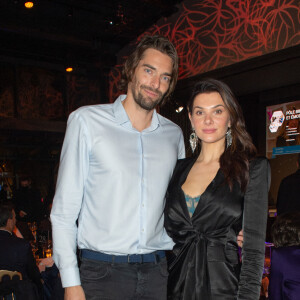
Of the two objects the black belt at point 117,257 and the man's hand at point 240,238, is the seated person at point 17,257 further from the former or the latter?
the man's hand at point 240,238

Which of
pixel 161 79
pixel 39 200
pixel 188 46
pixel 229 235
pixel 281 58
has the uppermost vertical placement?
pixel 188 46

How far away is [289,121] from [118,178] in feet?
12.0

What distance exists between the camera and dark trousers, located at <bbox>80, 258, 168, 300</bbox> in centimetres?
150

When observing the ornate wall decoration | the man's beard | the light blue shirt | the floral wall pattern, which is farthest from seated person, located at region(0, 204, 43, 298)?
the ornate wall decoration

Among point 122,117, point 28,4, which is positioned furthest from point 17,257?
point 28,4

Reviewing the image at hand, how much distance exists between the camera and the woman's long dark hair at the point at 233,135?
1.59 metres

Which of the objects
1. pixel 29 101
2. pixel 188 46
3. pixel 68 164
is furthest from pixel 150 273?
pixel 29 101

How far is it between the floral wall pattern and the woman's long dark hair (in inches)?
95.9

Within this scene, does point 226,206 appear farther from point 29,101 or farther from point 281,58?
point 29,101

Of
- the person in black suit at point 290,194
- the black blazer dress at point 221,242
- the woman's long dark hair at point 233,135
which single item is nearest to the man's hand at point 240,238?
the black blazer dress at point 221,242

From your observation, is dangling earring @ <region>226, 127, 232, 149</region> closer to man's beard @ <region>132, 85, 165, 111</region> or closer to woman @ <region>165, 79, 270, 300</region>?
woman @ <region>165, 79, 270, 300</region>

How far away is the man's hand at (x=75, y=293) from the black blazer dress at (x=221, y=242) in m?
0.39

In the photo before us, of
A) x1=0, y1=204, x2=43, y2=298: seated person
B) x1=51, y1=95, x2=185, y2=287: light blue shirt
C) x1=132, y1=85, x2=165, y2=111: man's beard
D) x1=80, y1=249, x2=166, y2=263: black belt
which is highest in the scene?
x1=132, y1=85, x2=165, y2=111: man's beard

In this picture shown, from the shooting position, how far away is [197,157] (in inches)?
73.8
